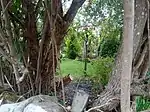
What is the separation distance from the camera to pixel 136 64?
192cm

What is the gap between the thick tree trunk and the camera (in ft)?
5.97

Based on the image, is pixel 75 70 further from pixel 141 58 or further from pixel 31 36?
pixel 141 58

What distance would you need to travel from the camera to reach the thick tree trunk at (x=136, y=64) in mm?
1820

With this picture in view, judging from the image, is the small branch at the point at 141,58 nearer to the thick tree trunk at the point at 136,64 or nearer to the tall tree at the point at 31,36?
the thick tree trunk at the point at 136,64

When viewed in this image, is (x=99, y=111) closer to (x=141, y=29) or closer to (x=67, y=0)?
(x=141, y=29)

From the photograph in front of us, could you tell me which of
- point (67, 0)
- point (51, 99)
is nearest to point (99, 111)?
point (51, 99)

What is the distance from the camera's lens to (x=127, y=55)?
124 centimetres

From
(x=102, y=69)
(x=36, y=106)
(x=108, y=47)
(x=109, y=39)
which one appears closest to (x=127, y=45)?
(x=36, y=106)

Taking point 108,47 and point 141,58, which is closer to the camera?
point 141,58

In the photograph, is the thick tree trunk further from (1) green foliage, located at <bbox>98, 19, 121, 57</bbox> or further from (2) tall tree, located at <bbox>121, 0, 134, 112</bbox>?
(1) green foliage, located at <bbox>98, 19, 121, 57</bbox>

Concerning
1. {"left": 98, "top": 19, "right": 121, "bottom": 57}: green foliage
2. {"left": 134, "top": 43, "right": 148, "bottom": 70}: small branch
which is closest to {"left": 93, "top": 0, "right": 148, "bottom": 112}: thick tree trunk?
{"left": 134, "top": 43, "right": 148, "bottom": 70}: small branch

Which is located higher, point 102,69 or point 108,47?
point 108,47

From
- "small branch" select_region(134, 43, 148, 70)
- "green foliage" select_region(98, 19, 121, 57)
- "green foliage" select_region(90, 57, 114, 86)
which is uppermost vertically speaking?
"green foliage" select_region(98, 19, 121, 57)

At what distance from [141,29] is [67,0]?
3.72 feet
